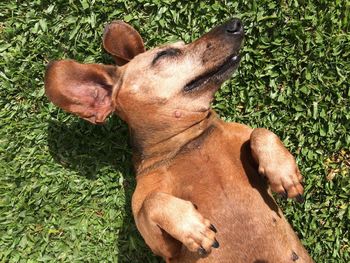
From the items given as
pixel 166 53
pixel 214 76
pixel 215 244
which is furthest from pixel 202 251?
pixel 166 53

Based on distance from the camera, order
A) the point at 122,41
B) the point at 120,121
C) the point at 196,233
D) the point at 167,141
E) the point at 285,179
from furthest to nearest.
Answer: the point at 120,121, the point at 122,41, the point at 167,141, the point at 285,179, the point at 196,233

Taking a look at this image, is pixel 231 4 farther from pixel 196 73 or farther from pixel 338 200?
pixel 338 200

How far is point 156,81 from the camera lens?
4.73 m

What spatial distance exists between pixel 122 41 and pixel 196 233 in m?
2.19

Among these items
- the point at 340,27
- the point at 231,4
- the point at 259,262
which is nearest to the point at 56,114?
the point at 231,4

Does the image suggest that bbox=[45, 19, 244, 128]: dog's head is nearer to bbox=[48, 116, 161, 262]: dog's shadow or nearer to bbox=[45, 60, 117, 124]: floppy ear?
bbox=[45, 60, 117, 124]: floppy ear

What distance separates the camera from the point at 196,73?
468 cm

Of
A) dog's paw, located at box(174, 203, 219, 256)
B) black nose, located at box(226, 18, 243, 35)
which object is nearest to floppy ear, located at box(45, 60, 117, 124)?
black nose, located at box(226, 18, 243, 35)

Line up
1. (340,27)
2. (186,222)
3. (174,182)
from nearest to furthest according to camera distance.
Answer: (186,222)
(174,182)
(340,27)

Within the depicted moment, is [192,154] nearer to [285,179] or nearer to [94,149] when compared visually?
[285,179]

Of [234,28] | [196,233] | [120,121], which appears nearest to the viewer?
[196,233]

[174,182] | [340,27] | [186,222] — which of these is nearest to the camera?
[186,222]

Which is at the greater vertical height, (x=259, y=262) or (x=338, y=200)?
(x=259, y=262)

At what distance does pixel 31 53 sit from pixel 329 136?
3551 millimetres
